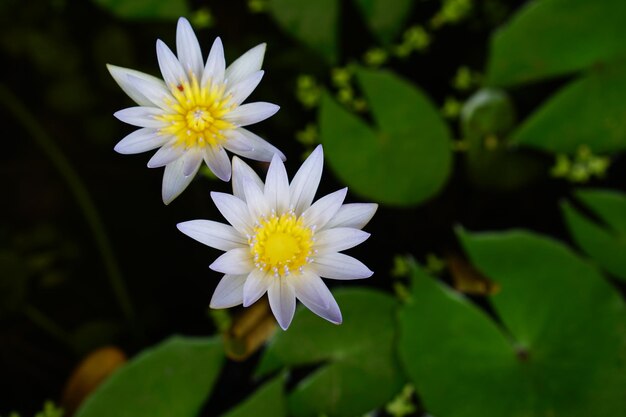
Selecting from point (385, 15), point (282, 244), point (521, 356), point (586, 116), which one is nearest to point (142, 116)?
point (282, 244)

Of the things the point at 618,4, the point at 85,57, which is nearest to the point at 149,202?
the point at 85,57

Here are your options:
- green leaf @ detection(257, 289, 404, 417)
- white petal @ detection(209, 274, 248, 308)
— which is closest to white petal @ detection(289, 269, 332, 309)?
white petal @ detection(209, 274, 248, 308)

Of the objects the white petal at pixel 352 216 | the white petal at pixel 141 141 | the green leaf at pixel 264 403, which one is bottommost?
the green leaf at pixel 264 403

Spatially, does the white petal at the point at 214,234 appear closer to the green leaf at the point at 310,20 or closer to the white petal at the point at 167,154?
the white petal at the point at 167,154

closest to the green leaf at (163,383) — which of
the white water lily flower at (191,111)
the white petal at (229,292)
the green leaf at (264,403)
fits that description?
the green leaf at (264,403)

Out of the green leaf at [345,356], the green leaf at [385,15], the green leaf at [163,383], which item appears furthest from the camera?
the green leaf at [385,15]

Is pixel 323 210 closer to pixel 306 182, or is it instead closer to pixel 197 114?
pixel 306 182
